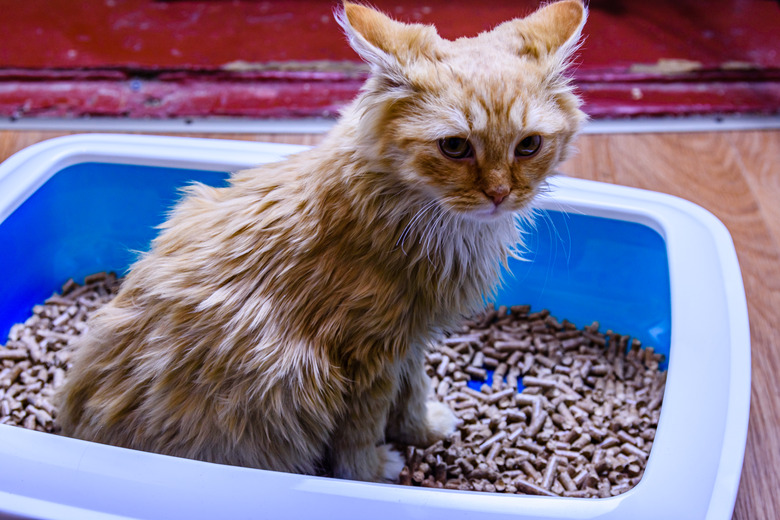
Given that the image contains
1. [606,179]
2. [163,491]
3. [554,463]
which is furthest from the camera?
[606,179]

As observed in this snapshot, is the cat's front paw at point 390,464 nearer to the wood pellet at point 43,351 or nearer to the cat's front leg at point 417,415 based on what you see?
the cat's front leg at point 417,415

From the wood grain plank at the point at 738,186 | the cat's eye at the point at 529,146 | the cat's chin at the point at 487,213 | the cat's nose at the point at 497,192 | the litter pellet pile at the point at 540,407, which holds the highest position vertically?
the cat's eye at the point at 529,146

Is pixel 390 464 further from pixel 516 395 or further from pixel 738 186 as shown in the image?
pixel 738 186

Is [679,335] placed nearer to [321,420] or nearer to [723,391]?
[723,391]

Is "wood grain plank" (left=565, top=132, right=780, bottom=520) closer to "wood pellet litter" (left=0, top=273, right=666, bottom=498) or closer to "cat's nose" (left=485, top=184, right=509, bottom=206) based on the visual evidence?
"wood pellet litter" (left=0, top=273, right=666, bottom=498)

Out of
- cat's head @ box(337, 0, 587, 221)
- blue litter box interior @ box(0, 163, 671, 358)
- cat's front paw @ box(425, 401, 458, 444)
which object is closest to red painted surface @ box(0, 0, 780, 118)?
blue litter box interior @ box(0, 163, 671, 358)

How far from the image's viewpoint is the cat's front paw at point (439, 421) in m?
1.28

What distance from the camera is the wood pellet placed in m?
1.29

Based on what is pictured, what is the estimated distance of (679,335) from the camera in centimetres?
108

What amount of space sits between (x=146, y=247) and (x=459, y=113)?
95cm

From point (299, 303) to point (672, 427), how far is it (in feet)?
1.84

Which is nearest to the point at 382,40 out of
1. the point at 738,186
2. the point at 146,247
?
the point at 146,247

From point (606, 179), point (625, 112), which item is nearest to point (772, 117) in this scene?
point (625, 112)

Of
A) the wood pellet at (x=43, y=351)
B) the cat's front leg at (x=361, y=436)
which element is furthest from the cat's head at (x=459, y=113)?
the wood pellet at (x=43, y=351)
